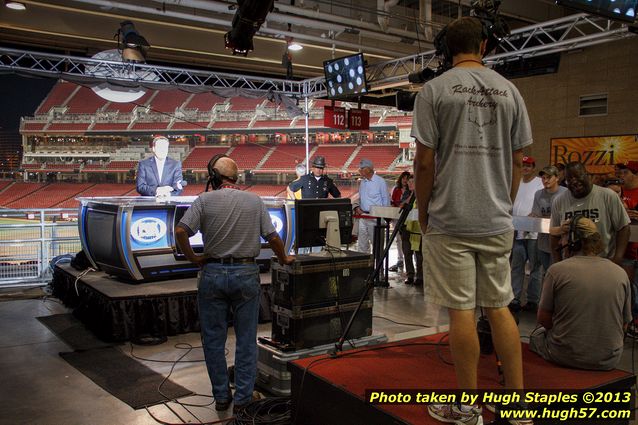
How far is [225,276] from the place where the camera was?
332 cm

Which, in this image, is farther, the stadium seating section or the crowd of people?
the stadium seating section

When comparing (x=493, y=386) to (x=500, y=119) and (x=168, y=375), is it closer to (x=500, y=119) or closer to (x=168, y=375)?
(x=500, y=119)

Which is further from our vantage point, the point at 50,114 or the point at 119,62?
the point at 50,114

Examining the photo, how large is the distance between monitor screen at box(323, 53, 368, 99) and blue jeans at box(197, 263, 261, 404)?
243 inches

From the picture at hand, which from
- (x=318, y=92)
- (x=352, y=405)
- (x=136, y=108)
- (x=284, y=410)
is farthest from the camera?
(x=136, y=108)

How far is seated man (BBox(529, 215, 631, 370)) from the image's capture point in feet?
9.36

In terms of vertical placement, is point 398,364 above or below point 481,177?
below

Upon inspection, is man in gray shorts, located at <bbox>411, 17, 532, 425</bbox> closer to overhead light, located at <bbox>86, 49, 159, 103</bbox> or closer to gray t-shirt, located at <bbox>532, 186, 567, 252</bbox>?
gray t-shirt, located at <bbox>532, 186, 567, 252</bbox>

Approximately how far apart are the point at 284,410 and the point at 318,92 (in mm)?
8595

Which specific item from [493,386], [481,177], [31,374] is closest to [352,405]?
[493,386]

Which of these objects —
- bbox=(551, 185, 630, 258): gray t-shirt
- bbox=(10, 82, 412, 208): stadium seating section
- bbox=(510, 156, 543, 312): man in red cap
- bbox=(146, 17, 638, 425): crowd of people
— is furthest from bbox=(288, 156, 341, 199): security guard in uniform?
bbox=(551, 185, 630, 258): gray t-shirt

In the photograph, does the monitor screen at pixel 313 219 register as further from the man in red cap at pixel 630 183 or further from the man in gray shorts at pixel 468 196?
the man in red cap at pixel 630 183

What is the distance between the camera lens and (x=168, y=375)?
13.6ft

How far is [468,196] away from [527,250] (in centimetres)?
452
